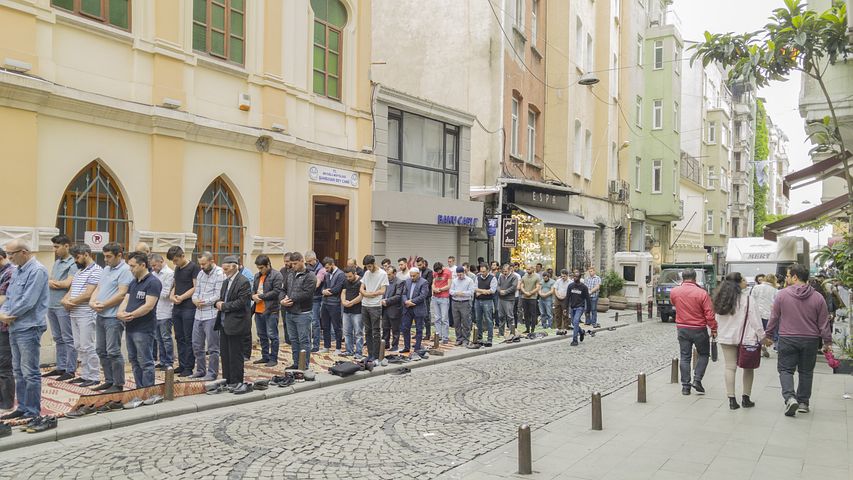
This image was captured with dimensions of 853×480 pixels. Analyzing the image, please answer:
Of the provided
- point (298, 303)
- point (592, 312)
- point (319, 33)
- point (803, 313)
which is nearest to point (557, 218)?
point (592, 312)

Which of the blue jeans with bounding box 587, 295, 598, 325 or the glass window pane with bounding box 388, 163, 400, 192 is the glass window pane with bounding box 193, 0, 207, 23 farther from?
the blue jeans with bounding box 587, 295, 598, 325

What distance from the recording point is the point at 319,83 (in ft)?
53.5

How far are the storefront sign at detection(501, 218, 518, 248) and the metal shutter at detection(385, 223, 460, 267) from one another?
5.52ft

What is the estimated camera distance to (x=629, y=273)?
29000 millimetres

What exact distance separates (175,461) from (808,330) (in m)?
7.59

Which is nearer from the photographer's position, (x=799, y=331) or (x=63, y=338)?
(x=799, y=331)

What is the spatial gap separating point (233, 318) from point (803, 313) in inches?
294

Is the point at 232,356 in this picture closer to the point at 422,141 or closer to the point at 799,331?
the point at 799,331

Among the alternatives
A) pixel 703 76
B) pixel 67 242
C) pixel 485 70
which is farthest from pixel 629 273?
pixel 703 76

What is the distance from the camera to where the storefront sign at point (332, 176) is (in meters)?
15.9

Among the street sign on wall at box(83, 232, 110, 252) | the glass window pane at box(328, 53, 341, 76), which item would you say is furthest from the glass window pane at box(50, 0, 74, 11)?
the glass window pane at box(328, 53, 341, 76)

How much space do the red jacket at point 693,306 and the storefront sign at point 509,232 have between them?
11.9 m

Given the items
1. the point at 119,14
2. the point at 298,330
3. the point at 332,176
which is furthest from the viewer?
the point at 332,176

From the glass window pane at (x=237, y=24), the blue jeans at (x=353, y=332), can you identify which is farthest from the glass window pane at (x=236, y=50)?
the blue jeans at (x=353, y=332)
